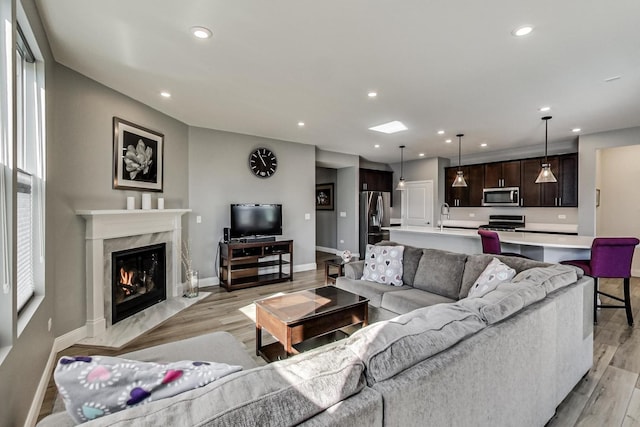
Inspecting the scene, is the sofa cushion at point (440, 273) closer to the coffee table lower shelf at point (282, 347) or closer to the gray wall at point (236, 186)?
the coffee table lower shelf at point (282, 347)

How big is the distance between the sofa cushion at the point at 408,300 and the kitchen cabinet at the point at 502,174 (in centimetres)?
474

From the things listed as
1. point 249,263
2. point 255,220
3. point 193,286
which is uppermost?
point 255,220

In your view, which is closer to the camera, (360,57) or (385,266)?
(360,57)

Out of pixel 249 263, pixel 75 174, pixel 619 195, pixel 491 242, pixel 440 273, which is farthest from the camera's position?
pixel 619 195

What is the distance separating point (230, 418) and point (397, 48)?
8.61ft

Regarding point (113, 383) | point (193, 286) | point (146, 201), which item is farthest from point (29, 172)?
point (193, 286)

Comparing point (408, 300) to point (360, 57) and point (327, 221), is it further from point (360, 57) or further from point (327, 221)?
point (327, 221)

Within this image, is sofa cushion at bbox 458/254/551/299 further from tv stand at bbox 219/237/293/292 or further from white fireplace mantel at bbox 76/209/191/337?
white fireplace mantel at bbox 76/209/191/337

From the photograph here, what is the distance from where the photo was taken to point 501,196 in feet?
21.3

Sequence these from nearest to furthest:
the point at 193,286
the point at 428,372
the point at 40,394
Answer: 1. the point at 428,372
2. the point at 40,394
3. the point at 193,286

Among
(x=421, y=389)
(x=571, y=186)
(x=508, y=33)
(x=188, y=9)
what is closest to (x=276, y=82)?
(x=188, y=9)

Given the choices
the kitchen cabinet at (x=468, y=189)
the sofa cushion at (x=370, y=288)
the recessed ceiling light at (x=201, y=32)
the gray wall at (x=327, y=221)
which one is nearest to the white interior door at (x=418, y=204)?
the kitchen cabinet at (x=468, y=189)

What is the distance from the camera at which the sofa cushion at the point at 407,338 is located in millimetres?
996

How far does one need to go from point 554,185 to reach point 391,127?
3652 mm
